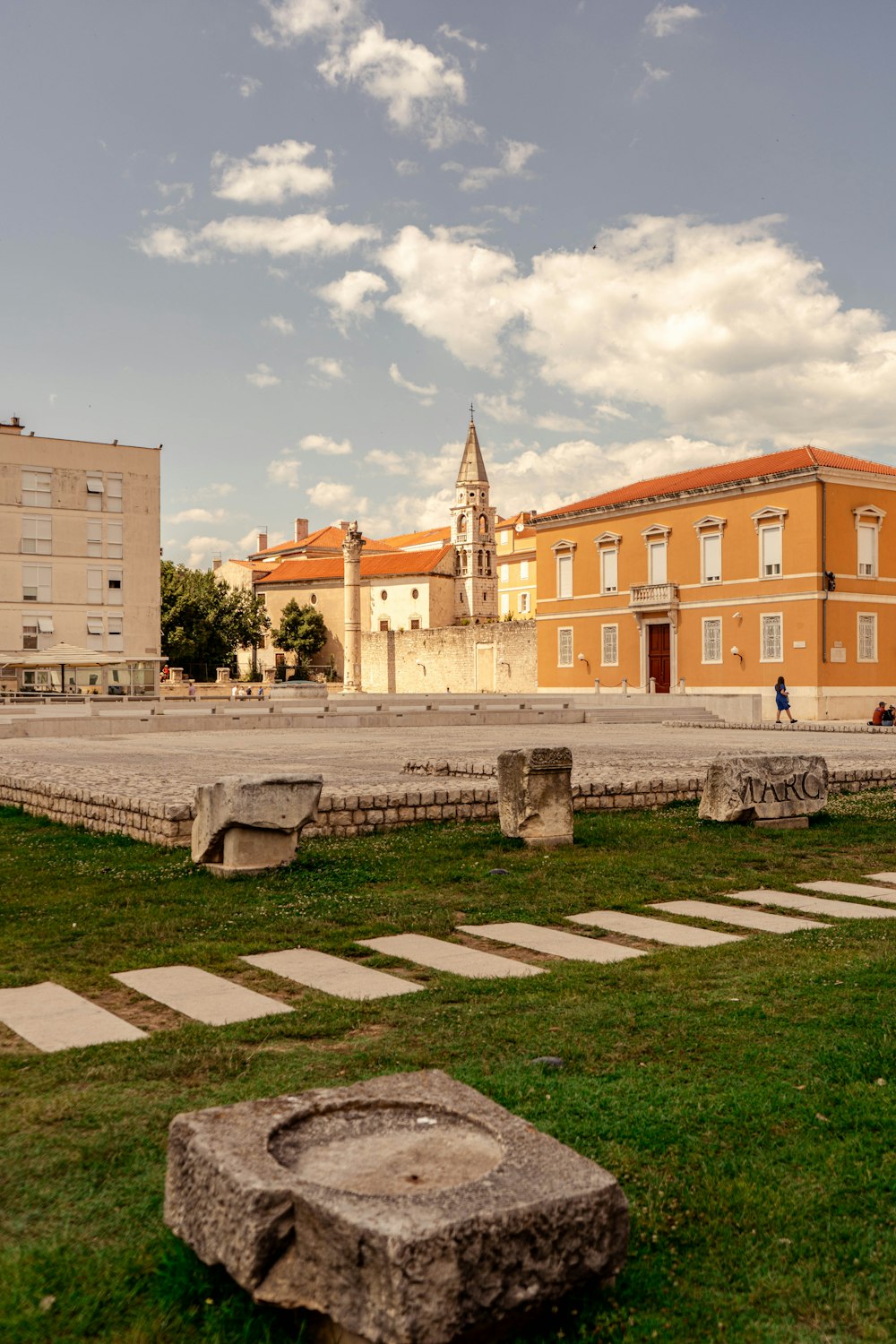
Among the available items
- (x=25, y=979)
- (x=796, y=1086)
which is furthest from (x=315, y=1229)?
(x=25, y=979)

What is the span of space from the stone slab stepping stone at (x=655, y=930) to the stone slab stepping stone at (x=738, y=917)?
0.26 m

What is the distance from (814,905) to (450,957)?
2.83m

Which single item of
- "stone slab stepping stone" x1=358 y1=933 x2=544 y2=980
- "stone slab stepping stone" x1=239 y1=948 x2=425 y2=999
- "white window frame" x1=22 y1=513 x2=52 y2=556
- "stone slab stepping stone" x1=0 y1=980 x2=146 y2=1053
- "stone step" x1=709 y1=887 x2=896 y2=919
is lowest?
"stone step" x1=709 y1=887 x2=896 y2=919

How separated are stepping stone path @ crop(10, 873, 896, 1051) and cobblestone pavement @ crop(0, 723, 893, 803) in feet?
14.7

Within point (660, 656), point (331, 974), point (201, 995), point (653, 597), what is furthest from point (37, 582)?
point (201, 995)

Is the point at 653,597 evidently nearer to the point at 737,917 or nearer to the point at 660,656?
the point at 660,656

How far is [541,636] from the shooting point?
53.2 metres

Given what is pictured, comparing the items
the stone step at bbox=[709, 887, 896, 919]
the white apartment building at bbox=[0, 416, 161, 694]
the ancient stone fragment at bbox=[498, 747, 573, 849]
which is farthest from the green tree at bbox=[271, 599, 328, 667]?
the stone step at bbox=[709, 887, 896, 919]

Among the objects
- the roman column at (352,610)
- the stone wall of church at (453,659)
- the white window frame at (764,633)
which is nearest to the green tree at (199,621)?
the roman column at (352,610)

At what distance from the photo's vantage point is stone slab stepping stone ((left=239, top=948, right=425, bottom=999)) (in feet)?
17.2

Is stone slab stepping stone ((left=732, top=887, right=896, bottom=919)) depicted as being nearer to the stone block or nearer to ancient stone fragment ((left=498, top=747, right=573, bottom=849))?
ancient stone fragment ((left=498, top=747, right=573, bottom=849))

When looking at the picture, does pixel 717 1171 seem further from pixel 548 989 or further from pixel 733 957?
pixel 733 957

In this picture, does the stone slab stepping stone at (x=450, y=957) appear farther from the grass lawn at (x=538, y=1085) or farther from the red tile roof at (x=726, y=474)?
the red tile roof at (x=726, y=474)

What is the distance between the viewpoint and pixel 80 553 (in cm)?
5809
